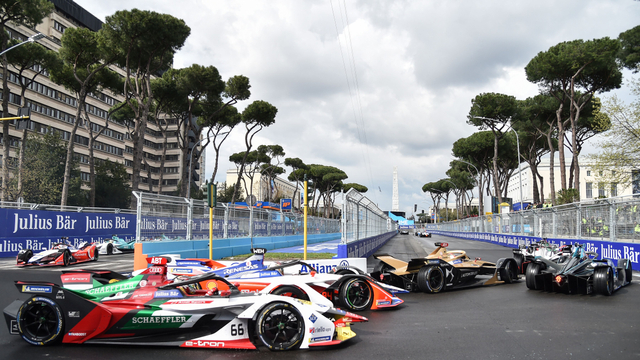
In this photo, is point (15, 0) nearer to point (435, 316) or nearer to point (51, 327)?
point (51, 327)

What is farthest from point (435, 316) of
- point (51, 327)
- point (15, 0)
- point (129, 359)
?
point (15, 0)

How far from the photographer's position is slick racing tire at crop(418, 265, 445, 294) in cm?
839

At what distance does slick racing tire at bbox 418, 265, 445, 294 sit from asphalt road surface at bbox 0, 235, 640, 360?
19.6 inches

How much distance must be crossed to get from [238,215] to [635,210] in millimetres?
14125

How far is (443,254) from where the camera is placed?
9.67 metres

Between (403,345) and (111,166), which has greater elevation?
(111,166)

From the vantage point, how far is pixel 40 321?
15.5 feet

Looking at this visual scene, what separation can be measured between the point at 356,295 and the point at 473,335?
6.39ft

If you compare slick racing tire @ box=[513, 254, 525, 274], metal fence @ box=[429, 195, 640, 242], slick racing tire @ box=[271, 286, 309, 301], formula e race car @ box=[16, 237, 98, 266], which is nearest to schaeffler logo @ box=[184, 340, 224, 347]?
slick racing tire @ box=[271, 286, 309, 301]

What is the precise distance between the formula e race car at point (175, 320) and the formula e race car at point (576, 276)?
5504 millimetres

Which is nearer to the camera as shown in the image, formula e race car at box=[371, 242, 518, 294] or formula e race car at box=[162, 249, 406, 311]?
formula e race car at box=[162, 249, 406, 311]

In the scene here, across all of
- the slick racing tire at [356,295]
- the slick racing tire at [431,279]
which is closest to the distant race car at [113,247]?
the slick racing tire at [431,279]

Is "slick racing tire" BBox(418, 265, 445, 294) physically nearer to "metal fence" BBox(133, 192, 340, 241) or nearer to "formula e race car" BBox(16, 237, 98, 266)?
"metal fence" BBox(133, 192, 340, 241)

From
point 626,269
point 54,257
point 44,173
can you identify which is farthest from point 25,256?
point 44,173
